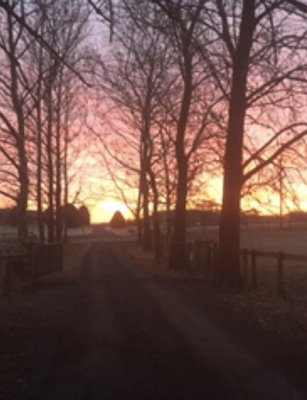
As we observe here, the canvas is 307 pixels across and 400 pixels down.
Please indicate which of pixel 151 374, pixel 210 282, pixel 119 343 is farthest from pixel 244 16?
pixel 151 374

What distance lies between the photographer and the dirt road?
8.81 meters

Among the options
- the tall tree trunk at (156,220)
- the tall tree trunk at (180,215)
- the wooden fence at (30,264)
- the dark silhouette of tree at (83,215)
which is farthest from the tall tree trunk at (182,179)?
the dark silhouette of tree at (83,215)

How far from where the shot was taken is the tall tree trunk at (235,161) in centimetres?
2342

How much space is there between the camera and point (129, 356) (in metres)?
10.8

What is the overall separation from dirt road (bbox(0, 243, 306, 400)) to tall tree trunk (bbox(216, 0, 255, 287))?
588 centimetres

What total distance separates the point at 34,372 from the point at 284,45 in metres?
16.2

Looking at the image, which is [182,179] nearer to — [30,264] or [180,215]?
[180,215]

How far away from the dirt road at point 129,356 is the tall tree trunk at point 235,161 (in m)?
5.88

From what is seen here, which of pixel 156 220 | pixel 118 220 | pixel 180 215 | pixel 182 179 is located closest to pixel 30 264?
pixel 180 215

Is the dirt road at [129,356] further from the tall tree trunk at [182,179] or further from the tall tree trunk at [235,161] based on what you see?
the tall tree trunk at [182,179]

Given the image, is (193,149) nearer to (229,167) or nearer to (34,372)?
(229,167)

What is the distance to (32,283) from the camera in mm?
24016

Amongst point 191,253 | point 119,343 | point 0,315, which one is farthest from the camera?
point 191,253

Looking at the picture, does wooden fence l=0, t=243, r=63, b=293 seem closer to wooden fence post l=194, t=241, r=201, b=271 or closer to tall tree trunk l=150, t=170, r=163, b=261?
wooden fence post l=194, t=241, r=201, b=271
